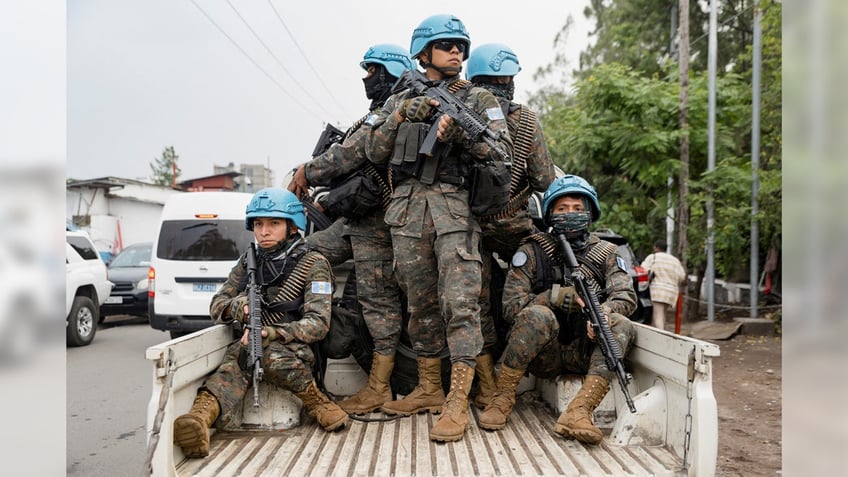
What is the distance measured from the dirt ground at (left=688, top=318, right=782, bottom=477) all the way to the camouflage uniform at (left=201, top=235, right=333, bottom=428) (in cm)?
335

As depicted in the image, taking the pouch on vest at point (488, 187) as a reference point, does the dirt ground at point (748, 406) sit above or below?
below

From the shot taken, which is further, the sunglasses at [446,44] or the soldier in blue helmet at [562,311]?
the sunglasses at [446,44]

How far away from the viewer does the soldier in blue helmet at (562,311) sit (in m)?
3.47

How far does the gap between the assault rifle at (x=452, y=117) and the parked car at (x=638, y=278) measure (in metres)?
5.89

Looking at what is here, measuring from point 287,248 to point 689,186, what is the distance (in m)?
10.1

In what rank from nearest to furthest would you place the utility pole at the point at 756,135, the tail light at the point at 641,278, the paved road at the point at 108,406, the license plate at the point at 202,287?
the paved road at the point at 108,406 < the license plate at the point at 202,287 < the tail light at the point at 641,278 < the utility pole at the point at 756,135

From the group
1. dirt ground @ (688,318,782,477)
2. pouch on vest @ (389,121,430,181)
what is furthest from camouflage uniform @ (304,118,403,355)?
dirt ground @ (688,318,782,477)

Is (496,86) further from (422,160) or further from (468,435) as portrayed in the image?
(468,435)

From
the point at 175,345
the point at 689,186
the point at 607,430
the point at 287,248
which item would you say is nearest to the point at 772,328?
the point at 689,186

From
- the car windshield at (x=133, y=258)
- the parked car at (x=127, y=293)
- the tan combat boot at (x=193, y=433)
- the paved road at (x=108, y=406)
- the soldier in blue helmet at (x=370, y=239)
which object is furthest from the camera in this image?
the car windshield at (x=133, y=258)

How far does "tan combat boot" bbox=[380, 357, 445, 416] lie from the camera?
12.2 feet

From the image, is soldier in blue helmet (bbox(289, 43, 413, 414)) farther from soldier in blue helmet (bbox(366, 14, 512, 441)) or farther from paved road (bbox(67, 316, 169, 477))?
paved road (bbox(67, 316, 169, 477))

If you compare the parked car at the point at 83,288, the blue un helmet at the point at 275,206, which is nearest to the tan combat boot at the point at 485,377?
the blue un helmet at the point at 275,206

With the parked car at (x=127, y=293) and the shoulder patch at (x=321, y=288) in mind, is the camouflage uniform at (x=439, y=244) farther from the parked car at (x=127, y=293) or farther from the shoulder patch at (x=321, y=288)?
the parked car at (x=127, y=293)
